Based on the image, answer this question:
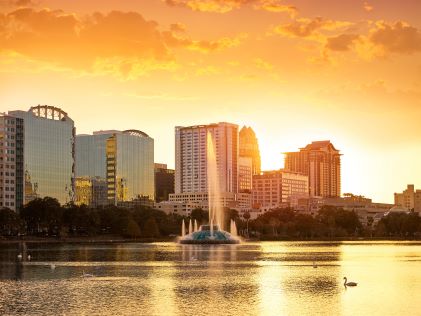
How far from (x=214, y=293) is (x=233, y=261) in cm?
4990

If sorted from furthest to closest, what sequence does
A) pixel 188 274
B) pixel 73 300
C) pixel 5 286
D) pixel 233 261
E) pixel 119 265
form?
pixel 233 261 < pixel 119 265 < pixel 188 274 < pixel 5 286 < pixel 73 300

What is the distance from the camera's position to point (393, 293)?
79.6 meters

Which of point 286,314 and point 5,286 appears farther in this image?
point 5,286

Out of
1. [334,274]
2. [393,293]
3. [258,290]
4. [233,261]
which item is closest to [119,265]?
[233,261]

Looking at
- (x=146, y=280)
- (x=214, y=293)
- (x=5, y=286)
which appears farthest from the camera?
(x=146, y=280)

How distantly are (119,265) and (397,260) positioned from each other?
1859 inches

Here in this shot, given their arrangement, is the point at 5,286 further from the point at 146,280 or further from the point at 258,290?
the point at 258,290

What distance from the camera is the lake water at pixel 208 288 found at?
67.9m

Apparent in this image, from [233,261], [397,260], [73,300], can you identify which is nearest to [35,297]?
[73,300]

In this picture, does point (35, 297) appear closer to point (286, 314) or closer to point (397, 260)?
point (286, 314)

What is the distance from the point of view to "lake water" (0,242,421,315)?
67938 mm

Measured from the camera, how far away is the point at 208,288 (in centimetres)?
8312

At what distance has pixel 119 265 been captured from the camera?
118m

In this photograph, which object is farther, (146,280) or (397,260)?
(397,260)
